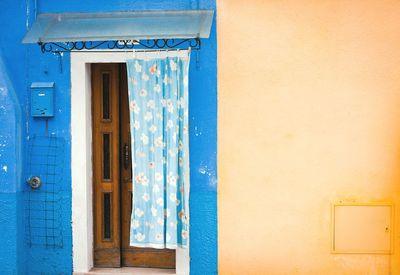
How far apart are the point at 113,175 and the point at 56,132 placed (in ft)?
2.72

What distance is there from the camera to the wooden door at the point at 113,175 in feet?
19.0

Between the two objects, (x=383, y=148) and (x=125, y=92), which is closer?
(x=383, y=148)

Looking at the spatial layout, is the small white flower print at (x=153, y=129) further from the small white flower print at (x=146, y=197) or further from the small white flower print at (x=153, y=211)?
the small white flower print at (x=153, y=211)

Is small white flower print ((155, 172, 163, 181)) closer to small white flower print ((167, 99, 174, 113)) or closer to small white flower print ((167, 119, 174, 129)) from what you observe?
small white flower print ((167, 119, 174, 129))

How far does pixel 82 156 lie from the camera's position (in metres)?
5.63

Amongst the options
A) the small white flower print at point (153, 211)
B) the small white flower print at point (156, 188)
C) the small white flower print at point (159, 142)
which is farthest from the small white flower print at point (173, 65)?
the small white flower print at point (153, 211)

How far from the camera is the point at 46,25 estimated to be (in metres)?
5.34

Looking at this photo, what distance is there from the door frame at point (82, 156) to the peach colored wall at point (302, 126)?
3.31 feet

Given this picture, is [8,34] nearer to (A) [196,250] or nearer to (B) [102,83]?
(B) [102,83]

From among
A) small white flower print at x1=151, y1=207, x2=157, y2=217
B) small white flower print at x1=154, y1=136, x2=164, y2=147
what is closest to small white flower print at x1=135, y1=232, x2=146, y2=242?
small white flower print at x1=151, y1=207, x2=157, y2=217

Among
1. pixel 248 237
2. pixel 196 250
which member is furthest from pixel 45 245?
pixel 248 237

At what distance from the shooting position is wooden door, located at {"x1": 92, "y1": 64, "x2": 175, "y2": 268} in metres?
5.79

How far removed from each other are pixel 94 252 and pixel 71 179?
947 mm

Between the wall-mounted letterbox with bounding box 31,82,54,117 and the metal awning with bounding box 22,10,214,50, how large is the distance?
22.4 inches
